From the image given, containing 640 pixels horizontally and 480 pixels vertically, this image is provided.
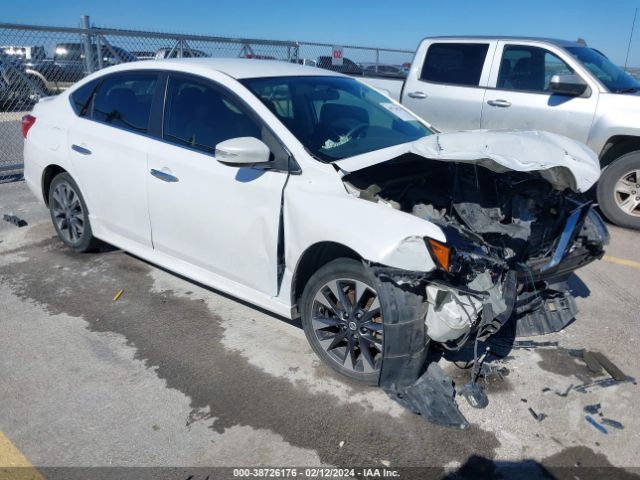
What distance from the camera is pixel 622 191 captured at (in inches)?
238

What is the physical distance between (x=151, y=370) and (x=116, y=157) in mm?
1764

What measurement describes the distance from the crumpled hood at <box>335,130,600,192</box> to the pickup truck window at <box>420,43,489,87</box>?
12.4ft

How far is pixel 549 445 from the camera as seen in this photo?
2.76 metres

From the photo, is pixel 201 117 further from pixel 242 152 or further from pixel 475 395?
pixel 475 395

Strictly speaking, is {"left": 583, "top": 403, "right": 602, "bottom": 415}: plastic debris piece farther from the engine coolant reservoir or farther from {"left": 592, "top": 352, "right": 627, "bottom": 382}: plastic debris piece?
the engine coolant reservoir

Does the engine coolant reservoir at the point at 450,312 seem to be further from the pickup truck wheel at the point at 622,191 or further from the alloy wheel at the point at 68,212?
the pickup truck wheel at the point at 622,191

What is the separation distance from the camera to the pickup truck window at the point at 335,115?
3.48m

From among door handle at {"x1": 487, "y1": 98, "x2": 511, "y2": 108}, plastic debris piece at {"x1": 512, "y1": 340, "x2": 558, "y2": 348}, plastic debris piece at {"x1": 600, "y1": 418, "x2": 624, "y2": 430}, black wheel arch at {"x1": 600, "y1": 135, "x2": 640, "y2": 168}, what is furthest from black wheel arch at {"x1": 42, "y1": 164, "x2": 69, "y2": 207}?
black wheel arch at {"x1": 600, "y1": 135, "x2": 640, "y2": 168}

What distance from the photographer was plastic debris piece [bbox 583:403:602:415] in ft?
9.89

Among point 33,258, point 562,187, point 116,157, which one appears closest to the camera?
point 562,187

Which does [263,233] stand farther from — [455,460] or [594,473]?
[594,473]

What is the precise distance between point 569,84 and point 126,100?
4.63 metres

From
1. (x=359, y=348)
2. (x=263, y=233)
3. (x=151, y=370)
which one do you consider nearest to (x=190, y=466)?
(x=151, y=370)

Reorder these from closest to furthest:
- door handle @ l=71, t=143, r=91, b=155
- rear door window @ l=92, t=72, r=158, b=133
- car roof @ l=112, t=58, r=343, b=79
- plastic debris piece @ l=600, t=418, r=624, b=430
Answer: plastic debris piece @ l=600, t=418, r=624, b=430, car roof @ l=112, t=58, r=343, b=79, rear door window @ l=92, t=72, r=158, b=133, door handle @ l=71, t=143, r=91, b=155
